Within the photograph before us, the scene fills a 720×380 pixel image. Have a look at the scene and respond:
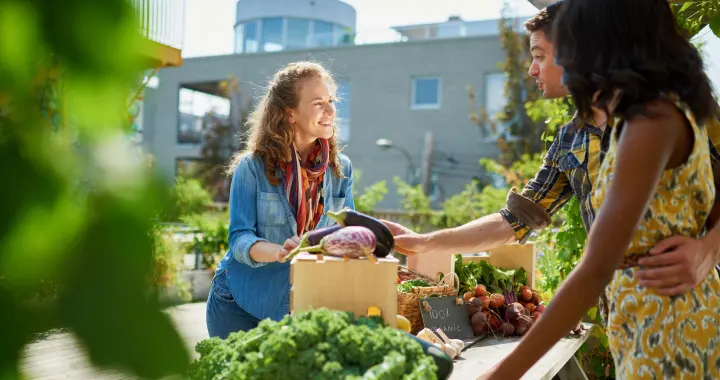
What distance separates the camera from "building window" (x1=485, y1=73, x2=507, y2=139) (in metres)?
18.2

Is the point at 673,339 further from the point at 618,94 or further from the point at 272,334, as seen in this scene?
the point at 272,334

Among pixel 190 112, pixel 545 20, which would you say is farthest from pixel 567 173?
pixel 190 112

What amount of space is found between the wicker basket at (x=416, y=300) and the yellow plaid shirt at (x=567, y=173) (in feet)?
1.73

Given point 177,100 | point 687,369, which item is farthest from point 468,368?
point 177,100

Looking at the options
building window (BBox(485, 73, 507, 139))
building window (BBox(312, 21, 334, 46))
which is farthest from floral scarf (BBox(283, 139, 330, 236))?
building window (BBox(312, 21, 334, 46))

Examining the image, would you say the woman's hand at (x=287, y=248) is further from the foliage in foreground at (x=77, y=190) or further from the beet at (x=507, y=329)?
the foliage in foreground at (x=77, y=190)

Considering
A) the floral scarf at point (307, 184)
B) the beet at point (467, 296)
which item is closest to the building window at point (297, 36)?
the beet at point (467, 296)

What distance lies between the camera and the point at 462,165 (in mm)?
19328

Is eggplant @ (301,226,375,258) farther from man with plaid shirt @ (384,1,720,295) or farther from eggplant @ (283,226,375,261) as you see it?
man with plaid shirt @ (384,1,720,295)

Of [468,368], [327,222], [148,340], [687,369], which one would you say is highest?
[148,340]

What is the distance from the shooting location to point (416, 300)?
2465 millimetres

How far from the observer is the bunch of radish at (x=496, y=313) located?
2.66 meters

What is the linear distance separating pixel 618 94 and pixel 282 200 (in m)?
1.26

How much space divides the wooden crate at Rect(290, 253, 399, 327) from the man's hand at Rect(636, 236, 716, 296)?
0.52 m
